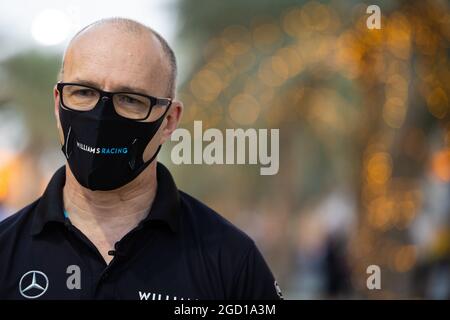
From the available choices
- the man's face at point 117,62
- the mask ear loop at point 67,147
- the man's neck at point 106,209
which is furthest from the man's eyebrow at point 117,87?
the man's neck at point 106,209

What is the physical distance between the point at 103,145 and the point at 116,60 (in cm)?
34

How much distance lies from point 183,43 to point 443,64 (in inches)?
227

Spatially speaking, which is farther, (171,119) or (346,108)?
(346,108)

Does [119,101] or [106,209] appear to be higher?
[119,101]

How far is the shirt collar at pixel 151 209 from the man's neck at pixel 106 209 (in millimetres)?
48

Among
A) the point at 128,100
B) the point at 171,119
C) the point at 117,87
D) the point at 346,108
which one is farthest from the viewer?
the point at 346,108

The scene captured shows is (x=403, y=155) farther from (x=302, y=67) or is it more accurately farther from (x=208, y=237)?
(x=208, y=237)

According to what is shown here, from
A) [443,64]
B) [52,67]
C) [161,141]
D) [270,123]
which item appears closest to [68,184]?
[161,141]

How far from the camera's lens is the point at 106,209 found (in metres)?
3.32

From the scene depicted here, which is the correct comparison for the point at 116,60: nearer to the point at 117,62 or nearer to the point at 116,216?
the point at 117,62

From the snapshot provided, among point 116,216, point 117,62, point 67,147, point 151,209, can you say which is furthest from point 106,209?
point 117,62

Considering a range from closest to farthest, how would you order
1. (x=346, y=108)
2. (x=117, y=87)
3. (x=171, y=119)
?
(x=117, y=87) < (x=171, y=119) < (x=346, y=108)

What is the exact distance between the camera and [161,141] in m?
3.44

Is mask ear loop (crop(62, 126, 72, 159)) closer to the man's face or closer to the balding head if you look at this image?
the man's face
